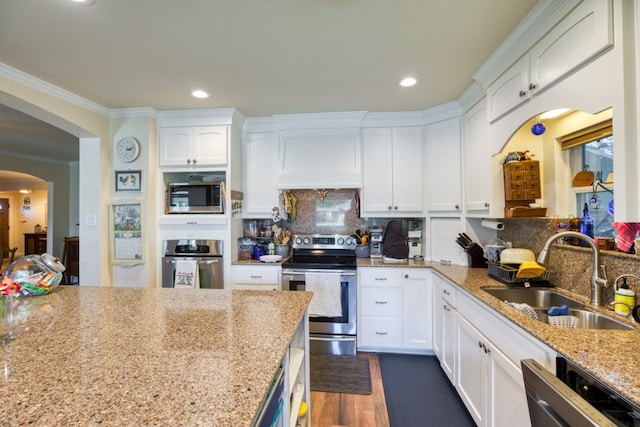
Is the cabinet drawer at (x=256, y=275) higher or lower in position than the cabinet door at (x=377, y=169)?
lower

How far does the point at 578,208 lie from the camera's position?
177 cm

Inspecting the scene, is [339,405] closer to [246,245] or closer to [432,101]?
[246,245]

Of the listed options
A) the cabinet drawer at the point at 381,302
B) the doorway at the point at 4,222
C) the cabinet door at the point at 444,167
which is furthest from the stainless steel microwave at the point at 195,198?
the doorway at the point at 4,222

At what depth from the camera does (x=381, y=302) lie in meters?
2.62

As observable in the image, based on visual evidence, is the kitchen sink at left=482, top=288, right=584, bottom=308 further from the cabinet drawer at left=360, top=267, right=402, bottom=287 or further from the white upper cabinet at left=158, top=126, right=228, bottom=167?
the white upper cabinet at left=158, top=126, right=228, bottom=167

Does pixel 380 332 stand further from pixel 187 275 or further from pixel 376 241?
pixel 187 275

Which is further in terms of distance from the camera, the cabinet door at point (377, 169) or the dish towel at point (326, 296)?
the cabinet door at point (377, 169)

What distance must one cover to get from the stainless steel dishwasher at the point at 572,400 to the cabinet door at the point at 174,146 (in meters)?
3.08

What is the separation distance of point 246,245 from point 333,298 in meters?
1.18

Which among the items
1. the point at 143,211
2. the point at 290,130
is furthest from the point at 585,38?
the point at 143,211

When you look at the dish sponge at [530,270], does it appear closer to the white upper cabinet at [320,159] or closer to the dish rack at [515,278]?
the dish rack at [515,278]

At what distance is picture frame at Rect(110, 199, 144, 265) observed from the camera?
2.72 meters

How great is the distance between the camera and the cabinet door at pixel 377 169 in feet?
9.46

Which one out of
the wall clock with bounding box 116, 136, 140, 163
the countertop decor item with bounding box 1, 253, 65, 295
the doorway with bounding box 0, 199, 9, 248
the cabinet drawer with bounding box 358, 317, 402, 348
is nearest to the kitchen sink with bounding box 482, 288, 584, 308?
the cabinet drawer with bounding box 358, 317, 402, 348
